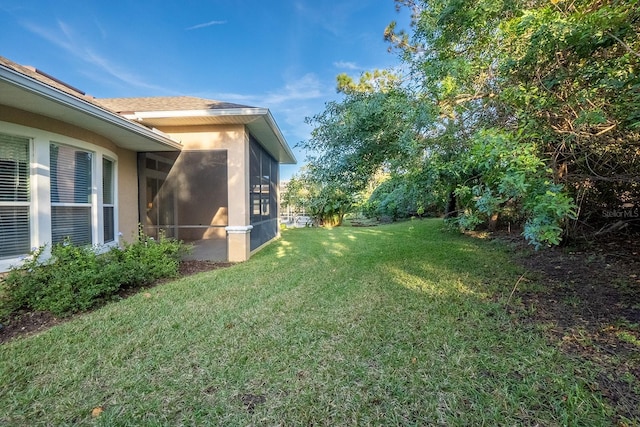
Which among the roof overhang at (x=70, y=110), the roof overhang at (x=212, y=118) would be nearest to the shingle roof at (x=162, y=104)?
the roof overhang at (x=212, y=118)

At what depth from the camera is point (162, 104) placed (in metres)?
7.30

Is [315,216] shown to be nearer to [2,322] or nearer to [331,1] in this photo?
[331,1]

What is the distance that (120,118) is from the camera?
16.5 feet

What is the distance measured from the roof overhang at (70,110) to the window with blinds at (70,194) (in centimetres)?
58

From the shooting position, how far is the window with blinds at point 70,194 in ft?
15.7

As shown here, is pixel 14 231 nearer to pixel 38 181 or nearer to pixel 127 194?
pixel 38 181

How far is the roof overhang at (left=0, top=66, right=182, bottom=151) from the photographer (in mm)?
3469

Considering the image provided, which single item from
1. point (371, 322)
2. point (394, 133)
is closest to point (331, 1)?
point (394, 133)

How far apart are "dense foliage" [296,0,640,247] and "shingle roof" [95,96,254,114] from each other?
2659 millimetres

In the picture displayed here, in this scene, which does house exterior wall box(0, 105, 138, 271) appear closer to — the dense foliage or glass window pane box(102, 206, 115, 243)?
glass window pane box(102, 206, 115, 243)

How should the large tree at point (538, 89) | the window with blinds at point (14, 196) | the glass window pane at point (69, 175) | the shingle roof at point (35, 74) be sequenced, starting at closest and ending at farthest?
the large tree at point (538, 89) → the shingle roof at point (35, 74) → the window with blinds at point (14, 196) → the glass window pane at point (69, 175)

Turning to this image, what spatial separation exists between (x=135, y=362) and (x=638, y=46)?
5.85 m

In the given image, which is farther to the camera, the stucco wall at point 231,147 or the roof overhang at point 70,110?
the stucco wall at point 231,147

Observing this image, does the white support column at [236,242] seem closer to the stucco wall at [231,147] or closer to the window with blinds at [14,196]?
the stucco wall at [231,147]
